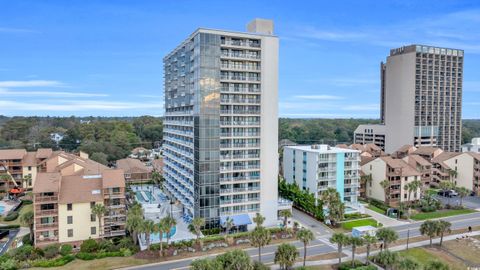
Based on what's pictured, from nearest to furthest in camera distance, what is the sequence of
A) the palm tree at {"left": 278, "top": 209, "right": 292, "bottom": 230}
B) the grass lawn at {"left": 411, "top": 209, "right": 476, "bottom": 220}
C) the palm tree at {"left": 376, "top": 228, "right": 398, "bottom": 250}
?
1. the palm tree at {"left": 376, "top": 228, "right": 398, "bottom": 250}
2. the palm tree at {"left": 278, "top": 209, "right": 292, "bottom": 230}
3. the grass lawn at {"left": 411, "top": 209, "right": 476, "bottom": 220}

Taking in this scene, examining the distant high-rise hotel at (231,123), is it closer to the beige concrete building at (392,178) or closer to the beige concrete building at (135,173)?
the beige concrete building at (392,178)

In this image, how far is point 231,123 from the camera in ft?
211

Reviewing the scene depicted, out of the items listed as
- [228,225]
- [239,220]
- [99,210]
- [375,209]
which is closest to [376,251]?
[239,220]

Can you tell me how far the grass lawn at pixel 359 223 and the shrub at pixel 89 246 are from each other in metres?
44.5

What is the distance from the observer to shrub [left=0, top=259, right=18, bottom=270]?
147 feet

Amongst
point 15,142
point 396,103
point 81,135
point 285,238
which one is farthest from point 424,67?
point 15,142

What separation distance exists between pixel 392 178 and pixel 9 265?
76605 millimetres

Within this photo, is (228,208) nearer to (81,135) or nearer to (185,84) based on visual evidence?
(185,84)

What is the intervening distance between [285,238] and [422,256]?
2128 cm

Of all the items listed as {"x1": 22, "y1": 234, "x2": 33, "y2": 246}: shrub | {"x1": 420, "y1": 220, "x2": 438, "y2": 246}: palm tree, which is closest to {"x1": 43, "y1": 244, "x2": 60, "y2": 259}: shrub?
{"x1": 22, "y1": 234, "x2": 33, "y2": 246}: shrub

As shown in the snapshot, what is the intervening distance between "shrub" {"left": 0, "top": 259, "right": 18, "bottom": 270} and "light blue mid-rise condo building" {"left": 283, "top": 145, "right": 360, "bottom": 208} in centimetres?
5599

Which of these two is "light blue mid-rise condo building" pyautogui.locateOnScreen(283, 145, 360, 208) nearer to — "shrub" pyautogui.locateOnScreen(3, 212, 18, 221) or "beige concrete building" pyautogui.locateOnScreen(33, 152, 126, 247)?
"beige concrete building" pyautogui.locateOnScreen(33, 152, 126, 247)

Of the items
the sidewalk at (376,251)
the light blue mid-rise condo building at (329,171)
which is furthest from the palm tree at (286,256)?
the light blue mid-rise condo building at (329,171)

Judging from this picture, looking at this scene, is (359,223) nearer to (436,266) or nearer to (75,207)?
(436,266)
